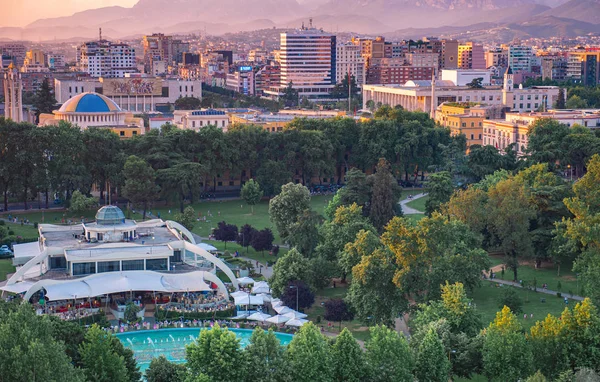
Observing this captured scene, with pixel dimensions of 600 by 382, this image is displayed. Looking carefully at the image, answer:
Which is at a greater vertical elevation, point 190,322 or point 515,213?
point 515,213

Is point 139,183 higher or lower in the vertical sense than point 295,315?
higher

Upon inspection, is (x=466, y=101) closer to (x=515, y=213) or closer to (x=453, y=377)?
(x=515, y=213)

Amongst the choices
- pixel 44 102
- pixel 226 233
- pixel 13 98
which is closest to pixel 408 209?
pixel 226 233

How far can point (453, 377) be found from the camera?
37.6m

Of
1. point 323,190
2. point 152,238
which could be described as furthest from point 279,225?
point 323,190

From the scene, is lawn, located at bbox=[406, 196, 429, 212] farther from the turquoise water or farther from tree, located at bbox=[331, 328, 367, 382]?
tree, located at bbox=[331, 328, 367, 382]

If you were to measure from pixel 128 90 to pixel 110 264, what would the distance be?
81592 mm

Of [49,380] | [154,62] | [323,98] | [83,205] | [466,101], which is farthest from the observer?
[154,62]

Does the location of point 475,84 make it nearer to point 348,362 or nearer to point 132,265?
point 132,265

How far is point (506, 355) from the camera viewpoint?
33.9 meters

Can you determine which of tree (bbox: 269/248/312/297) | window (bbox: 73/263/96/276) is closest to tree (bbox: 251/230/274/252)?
tree (bbox: 269/248/312/297)

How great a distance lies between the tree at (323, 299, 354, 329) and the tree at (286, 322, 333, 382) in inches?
404

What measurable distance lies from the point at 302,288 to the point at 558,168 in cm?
3219

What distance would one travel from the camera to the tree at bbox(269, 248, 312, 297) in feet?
155
